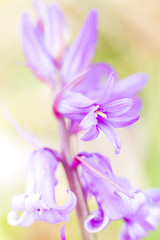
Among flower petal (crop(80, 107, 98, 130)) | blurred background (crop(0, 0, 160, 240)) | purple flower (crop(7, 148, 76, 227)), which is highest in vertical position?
blurred background (crop(0, 0, 160, 240))

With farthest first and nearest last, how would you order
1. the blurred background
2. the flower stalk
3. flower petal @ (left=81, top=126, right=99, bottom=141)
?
the blurred background, the flower stalk, flower petal @ (left=81, top=126, right=99, bottom=141)

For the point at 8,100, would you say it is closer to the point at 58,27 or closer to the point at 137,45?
the point at 137,45

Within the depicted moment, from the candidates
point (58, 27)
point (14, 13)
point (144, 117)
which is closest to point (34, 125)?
point (144, 117)

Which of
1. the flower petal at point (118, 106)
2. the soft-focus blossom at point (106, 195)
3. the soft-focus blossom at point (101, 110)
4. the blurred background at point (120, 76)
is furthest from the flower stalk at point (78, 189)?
the blurred background at point (120, 76)

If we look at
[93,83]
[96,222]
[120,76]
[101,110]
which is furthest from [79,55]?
[120,76]

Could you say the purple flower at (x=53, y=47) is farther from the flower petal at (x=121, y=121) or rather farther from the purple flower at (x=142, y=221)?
the purple flower at (x=142, y=221)

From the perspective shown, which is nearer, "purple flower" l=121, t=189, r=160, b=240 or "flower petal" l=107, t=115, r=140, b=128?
"flower petal" l=107, t=115, r=140, b=128

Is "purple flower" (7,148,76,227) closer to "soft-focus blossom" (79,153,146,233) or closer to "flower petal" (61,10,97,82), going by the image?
"soft-focus blossom" (79,153,146,233)

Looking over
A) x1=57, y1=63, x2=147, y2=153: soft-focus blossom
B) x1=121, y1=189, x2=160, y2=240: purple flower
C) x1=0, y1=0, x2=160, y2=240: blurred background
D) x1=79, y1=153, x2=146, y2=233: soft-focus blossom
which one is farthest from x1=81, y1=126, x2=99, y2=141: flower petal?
x1=0, y1=0, x2=160, y2=240: blurred background
